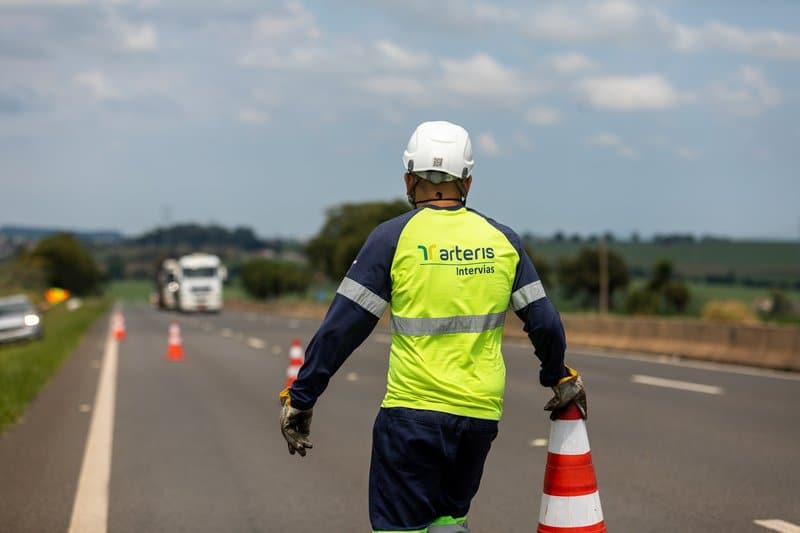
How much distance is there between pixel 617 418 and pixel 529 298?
27.5 feet

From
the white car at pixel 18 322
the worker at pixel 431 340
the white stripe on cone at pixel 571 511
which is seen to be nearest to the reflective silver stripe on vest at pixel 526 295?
the worker at pixel 431 340

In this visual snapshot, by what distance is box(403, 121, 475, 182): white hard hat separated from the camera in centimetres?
383

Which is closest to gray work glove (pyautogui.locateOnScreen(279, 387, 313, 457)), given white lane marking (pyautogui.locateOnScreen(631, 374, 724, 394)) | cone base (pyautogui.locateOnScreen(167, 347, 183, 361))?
white lane marking (pyautogui.locateOnScreen(631, 374, 724, 394))

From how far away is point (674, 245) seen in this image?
593 ft

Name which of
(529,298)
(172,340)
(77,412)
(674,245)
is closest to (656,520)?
(529,298)

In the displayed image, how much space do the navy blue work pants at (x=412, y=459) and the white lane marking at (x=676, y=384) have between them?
11136 mm

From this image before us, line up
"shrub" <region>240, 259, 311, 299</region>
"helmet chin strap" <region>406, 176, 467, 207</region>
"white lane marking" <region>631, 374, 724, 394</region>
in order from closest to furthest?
"helmet chin strap" <region>406, 176, 467, 207</region> < "white lane marking" <region>631, 374, 724, 394</region> < "shrub" <region>240, 259, 311, 299</region>

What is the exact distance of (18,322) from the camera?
117 feet

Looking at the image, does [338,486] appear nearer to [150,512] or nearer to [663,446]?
[150,512]

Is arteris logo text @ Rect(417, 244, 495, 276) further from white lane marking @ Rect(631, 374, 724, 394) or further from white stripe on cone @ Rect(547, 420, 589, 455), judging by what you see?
white lane marking @ Rect(631, 374, 724, 394)

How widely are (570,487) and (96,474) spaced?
5.54 m

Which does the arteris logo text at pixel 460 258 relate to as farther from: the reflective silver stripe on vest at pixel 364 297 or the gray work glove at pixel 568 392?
the gray work glove at pixel 568 392

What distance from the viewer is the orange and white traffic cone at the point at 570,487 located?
431cm

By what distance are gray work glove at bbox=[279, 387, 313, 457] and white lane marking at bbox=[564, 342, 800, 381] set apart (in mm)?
13125
